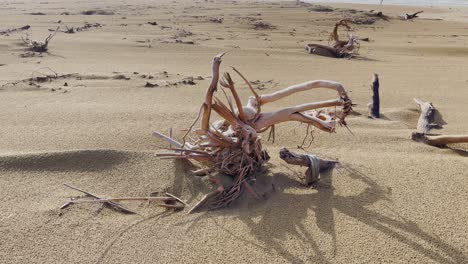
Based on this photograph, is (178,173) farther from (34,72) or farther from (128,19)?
(128,19)

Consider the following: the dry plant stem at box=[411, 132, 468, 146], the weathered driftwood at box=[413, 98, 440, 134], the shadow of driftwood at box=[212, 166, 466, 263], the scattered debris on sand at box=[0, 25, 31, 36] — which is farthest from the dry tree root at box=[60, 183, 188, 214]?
the scattered debris on sand at box=[0, 25, 31, 36]

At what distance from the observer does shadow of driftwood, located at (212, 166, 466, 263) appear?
1.50 metres

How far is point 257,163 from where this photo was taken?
6.38 feet

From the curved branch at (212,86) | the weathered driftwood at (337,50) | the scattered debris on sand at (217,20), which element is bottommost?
the weathered driftwood at (337,50)

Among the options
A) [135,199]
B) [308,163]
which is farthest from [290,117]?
[135,199]

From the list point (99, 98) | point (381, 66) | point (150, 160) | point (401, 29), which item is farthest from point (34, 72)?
point (401, 29)

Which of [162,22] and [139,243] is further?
[162,22]

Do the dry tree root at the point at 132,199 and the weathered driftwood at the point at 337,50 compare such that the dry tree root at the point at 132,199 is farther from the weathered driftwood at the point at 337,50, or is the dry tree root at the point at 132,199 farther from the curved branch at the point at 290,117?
the weathered driftwood at the point at 337,50

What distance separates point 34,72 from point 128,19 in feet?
18.4

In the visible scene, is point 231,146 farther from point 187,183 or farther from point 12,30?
point 12,30

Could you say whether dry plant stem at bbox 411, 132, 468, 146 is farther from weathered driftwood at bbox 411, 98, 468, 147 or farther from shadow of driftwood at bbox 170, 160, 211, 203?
shadow of driftwood at bbox 170, 160, 211, 203

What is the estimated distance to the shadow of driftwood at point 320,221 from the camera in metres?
1.50

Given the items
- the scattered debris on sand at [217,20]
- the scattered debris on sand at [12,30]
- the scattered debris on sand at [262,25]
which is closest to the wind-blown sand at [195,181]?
the scattered debris on sand at [12,30]

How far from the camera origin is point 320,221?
1.67 meters
